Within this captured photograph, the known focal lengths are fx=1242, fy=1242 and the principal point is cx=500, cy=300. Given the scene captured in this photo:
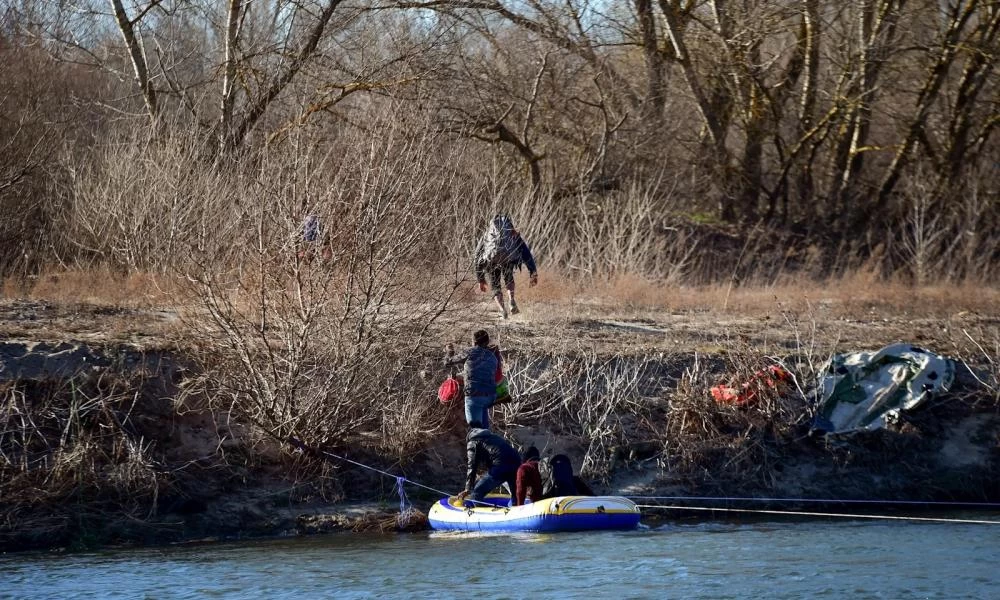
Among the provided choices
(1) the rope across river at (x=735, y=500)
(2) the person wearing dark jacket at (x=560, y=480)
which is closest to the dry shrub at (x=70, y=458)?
(1) the rope across river at (x=735, y=500)

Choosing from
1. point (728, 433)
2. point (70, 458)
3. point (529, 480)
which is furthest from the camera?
point (728, 433)

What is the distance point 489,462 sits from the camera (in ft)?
38.1

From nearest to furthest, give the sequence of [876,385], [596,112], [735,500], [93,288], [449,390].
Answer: [449,390], [735,500], [876,385], [93,288], [596,112]

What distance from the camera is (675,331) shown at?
1638 cm

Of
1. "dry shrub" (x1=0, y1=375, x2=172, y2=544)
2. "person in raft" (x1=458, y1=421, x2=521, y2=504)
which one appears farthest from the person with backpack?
"dry shrub" (x1=0, y1=375, x2=172, y2=544)

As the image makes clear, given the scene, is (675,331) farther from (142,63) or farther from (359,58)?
(142,63)

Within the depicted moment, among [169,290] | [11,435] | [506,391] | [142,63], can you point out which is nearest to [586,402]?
[506,391]

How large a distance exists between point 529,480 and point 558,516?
1.74ft

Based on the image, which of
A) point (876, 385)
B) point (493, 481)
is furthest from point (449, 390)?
point (876, 385)

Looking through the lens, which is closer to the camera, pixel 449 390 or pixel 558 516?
pixel 558 516

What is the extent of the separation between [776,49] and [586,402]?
15855mm

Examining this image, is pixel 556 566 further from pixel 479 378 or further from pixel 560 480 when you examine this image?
pixel 479 378

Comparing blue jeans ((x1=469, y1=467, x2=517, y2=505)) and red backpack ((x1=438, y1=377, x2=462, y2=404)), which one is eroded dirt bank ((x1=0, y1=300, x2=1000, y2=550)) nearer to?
red backpack ((x1=438, y1=377, x2=462, y2=404))

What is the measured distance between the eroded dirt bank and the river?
767 mm
